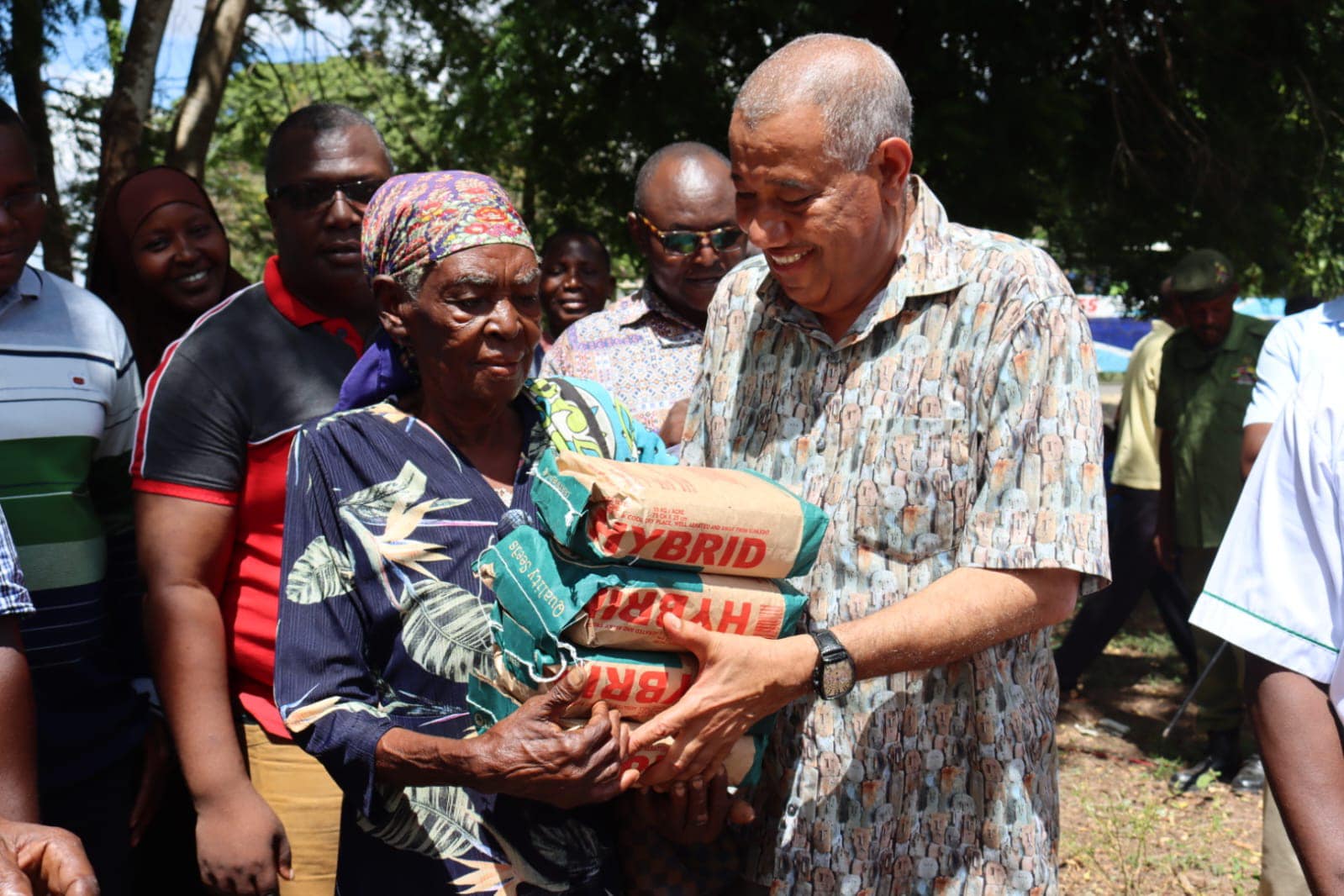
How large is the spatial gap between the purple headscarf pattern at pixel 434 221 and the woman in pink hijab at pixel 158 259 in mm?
1379

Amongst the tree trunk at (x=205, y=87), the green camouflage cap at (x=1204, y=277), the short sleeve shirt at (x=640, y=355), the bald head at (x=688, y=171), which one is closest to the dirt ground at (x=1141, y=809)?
the green camouflage cap at (x=1204, y=277)

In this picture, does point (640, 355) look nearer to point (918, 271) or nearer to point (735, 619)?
point (918, 271)

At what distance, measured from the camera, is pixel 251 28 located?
768cm

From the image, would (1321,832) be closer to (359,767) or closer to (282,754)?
(359,767)

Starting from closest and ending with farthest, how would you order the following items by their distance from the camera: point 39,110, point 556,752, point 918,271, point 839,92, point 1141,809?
point 556,752
point 839,92
point 918,271
point 1141,809
point 39,110

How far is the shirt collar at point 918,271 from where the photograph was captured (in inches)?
86.8

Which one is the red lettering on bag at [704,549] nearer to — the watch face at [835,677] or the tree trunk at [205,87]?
the watch face at [835,677]

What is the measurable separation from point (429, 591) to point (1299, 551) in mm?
1487

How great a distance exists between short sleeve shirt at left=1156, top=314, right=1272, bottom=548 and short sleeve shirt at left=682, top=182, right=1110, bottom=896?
4.70 meters

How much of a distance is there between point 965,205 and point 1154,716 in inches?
122

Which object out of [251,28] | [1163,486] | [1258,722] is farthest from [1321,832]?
[251,28]

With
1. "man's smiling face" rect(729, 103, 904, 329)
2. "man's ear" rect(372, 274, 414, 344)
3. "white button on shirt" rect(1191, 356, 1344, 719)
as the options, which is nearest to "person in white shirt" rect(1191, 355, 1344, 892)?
"white button on shirt" rect(1191, 356, 1344, 719)

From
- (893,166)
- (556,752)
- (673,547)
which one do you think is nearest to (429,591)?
(556,752)

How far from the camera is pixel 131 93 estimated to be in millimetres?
5004
